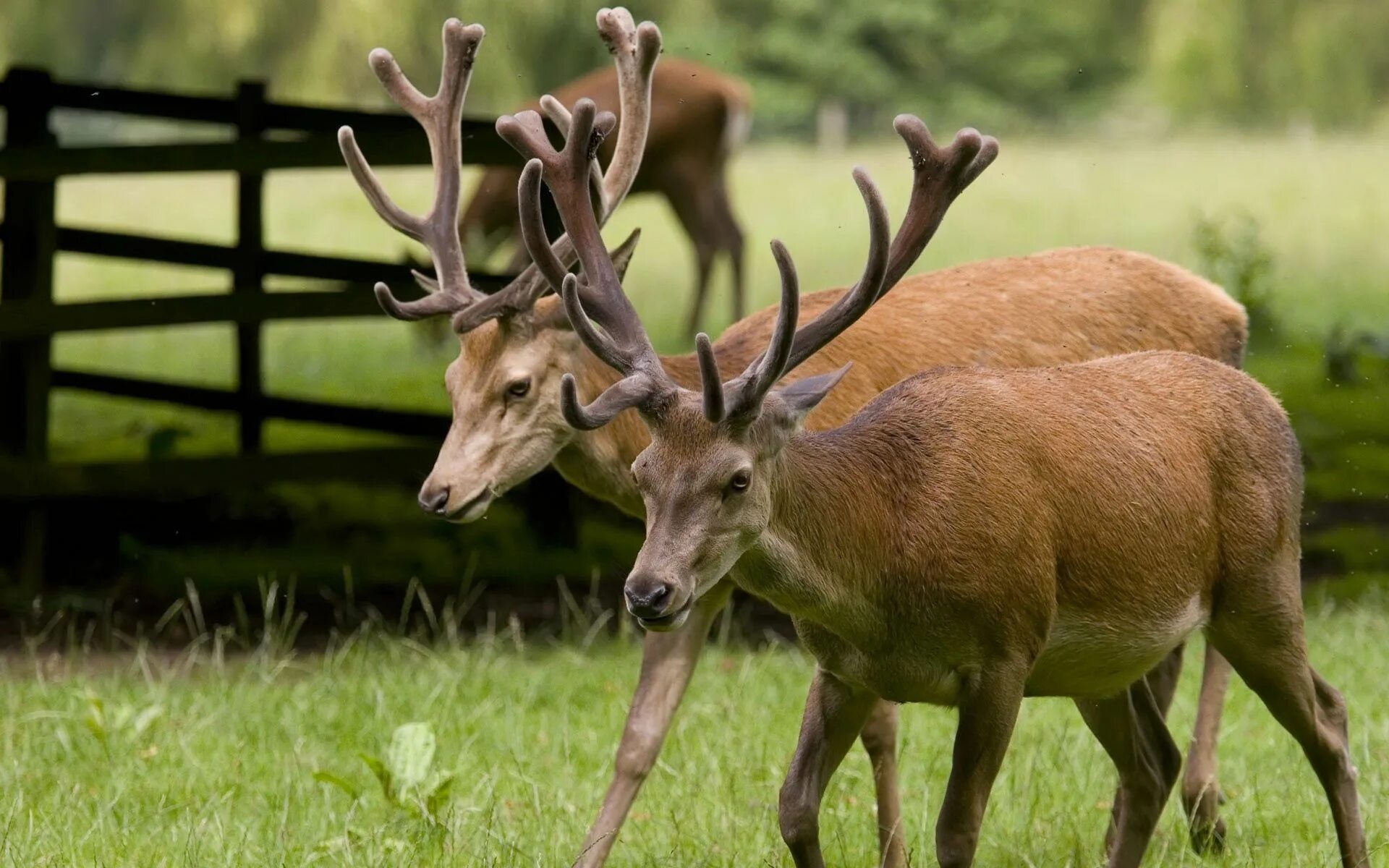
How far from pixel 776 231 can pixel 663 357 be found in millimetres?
15706

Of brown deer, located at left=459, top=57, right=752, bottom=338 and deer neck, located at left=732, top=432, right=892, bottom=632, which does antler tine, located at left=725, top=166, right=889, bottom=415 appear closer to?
deer neck, located at left=732, top=432, right=892, bottom=632

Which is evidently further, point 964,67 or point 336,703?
point 964,67

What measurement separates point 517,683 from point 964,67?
3416 cm

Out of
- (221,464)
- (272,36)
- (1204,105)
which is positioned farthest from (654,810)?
(1204,105)

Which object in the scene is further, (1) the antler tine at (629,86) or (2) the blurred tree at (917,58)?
(2) the blurred tree at (917,58)

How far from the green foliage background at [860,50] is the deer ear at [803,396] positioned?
15.2 meters

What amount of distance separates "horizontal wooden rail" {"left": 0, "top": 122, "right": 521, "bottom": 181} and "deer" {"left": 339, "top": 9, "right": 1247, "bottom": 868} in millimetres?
1759

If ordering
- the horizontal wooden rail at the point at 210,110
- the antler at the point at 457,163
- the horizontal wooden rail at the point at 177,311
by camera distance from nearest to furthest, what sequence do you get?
the antler at the point at 457,163, the horizontal wooden rail at the point at 177,311, the horizontal wooden rail at the point at 210,110

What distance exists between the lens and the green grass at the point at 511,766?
4.87 meters

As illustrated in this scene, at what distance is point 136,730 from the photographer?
5773mm

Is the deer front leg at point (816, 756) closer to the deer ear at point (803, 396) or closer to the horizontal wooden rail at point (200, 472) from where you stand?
the deer ear at point (803, 396)

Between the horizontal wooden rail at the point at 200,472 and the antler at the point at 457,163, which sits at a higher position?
the antler at the point at 457,163

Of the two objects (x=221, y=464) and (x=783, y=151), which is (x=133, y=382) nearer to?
(x=221, y=464)

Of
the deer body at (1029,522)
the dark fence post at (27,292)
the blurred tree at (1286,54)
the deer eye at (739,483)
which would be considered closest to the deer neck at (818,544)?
the deer body at (1029,522)
